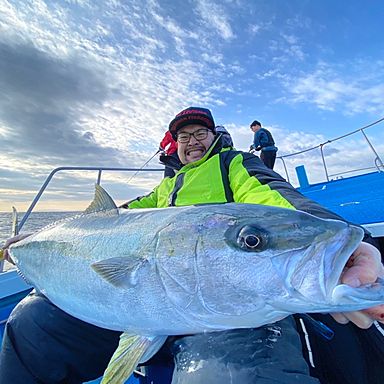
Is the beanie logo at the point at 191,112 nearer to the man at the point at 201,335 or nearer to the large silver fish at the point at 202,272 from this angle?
the man at the point at 201,335

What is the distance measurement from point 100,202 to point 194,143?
1.32 m

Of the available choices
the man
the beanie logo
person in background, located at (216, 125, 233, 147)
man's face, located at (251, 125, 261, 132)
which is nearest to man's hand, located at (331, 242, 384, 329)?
the man

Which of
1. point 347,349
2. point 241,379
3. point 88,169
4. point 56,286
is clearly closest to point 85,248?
point 56,286

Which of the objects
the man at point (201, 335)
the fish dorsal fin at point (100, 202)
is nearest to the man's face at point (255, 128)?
the man at point (201, 335)

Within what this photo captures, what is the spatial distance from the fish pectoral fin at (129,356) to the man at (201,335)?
12 cm

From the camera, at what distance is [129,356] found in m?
1.13

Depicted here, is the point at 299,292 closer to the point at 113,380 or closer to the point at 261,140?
the point at 113,380

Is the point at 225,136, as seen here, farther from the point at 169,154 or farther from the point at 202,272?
the point at 202,272

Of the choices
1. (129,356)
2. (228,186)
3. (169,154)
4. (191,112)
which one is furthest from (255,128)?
(129,356)

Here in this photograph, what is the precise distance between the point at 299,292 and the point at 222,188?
1.31m

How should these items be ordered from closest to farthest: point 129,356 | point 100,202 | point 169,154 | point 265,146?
point 129,356, point 100,202, point 169,154, point 265,146

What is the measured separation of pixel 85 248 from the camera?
140 centimetres

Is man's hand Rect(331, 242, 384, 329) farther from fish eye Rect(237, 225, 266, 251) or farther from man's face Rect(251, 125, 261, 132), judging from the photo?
man's face Rect(251, 125, 261, 132)

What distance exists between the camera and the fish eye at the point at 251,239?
974mm
